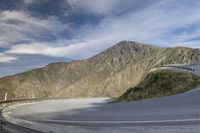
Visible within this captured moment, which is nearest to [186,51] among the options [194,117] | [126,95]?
[126,95]

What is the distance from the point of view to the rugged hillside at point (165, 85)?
38.6m

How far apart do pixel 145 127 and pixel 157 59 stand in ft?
514

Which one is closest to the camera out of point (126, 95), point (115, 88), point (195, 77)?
point (195, 77)

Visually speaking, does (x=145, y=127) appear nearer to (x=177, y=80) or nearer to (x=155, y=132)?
(x=155, y=132)

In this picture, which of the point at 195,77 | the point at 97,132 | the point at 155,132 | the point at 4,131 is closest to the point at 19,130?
the point at 4,131

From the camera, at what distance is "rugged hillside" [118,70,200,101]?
38.6m

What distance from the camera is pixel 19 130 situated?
44.7ft

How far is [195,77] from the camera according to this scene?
3959 cm

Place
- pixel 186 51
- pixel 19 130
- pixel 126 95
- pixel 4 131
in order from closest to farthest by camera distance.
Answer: pixel 19 130 < pixel 4 131 < pixel 126 95 < pixel 186 51

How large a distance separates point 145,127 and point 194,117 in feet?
7.65

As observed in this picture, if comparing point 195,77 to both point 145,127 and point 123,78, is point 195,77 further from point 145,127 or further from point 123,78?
point 123,78

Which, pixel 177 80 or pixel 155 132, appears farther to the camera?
pixel 177 80

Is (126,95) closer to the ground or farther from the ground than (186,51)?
closer to the ground

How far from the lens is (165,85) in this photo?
43.3 metres
